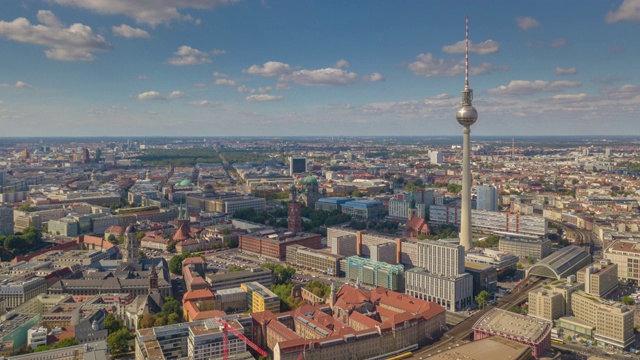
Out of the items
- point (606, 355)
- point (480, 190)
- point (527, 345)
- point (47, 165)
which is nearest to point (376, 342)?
point (527, 345)

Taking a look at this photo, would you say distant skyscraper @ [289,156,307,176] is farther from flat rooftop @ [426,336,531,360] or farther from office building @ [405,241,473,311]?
flat rooftop @ [426,336,531,360]

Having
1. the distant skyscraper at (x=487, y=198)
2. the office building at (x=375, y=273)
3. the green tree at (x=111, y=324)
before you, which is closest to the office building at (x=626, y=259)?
the office building at (x=375, y=273)

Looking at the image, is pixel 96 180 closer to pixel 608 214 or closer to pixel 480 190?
pixel 480 190

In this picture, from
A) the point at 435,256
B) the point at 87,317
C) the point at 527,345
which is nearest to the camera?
the point at 527,345

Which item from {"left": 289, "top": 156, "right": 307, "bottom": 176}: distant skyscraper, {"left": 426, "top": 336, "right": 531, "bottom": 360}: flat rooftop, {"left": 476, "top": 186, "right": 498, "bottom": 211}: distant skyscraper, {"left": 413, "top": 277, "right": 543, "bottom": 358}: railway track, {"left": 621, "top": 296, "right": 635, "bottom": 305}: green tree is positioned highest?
{"left": 289, "top": 156, "right": 307, "bottom": 176}: distant skyscraper

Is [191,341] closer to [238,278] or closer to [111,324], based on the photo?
[111,324]

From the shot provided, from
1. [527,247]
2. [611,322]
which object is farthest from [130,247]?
[527,247]

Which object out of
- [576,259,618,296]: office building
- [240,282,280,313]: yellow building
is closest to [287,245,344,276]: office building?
[240,282,280,313]: yellow building

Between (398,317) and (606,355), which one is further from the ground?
(398,317)
